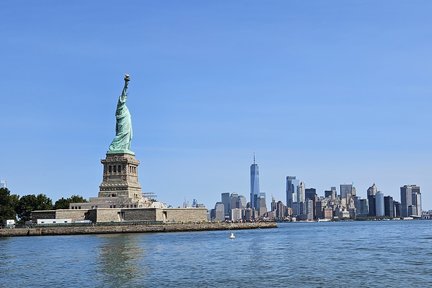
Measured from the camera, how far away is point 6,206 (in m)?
110

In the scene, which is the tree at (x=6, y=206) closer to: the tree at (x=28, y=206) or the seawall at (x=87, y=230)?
the tree at (x=28, y=206)

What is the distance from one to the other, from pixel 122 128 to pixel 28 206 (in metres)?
23.9

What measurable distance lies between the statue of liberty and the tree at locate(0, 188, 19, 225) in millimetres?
19823

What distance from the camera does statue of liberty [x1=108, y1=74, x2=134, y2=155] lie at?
4419 inches

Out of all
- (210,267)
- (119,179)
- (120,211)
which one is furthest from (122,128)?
(210,267)

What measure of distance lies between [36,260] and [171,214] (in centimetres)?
5522

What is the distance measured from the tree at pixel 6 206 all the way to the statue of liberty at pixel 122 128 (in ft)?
65.0

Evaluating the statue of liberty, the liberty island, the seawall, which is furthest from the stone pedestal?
the seawall

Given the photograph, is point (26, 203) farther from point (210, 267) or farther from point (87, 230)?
point (210, 267)

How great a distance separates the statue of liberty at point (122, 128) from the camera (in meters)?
112

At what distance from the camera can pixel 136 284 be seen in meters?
37.4

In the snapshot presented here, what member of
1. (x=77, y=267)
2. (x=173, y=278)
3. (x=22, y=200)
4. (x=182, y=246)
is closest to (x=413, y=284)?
(x=173, y=278)

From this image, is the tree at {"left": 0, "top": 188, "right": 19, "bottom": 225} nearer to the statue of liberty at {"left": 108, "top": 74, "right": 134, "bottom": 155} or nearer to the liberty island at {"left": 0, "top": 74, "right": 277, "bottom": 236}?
the liberty island at {"left": 0, "top": 74, "right": 277, "bottom": 236}

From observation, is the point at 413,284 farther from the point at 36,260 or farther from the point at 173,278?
the point at 36,260
